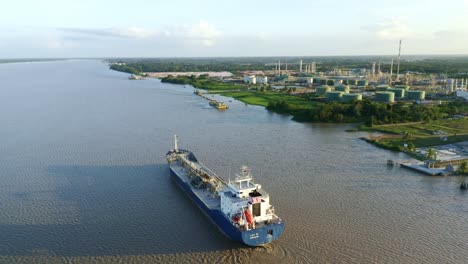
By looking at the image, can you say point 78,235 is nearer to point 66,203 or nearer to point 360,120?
point 66,203

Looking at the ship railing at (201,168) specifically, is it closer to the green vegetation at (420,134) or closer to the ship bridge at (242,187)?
the ship bridge at (242,187)

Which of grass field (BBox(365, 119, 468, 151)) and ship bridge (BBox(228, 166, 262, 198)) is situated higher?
ship bridge (BBox(228, 166, 262, 198))

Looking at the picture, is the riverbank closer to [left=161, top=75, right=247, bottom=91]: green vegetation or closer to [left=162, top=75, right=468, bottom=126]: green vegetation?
[left=162, top=75, right=468, bottom=126]: green vegetation

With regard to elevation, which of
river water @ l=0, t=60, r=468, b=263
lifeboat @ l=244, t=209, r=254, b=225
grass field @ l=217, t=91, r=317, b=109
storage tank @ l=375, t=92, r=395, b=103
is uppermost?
storage tank @ l=375, t=92, r=395, b=103

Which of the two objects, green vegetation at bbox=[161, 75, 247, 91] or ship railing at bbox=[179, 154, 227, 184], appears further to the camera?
green vegetation at bbox=[161, 75, 247, 91]

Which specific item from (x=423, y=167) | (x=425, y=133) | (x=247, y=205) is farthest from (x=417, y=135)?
(x=247, y=205)

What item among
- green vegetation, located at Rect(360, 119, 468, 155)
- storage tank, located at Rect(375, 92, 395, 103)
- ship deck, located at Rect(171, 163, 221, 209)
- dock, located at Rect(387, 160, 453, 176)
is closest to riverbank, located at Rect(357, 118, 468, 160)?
green vegetation, located at Rect(360, 119, 468, 155)

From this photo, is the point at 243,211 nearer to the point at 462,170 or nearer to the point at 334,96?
the point at 462,170

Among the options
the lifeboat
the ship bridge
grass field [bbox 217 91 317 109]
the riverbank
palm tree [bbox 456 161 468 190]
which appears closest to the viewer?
the lifeboat
